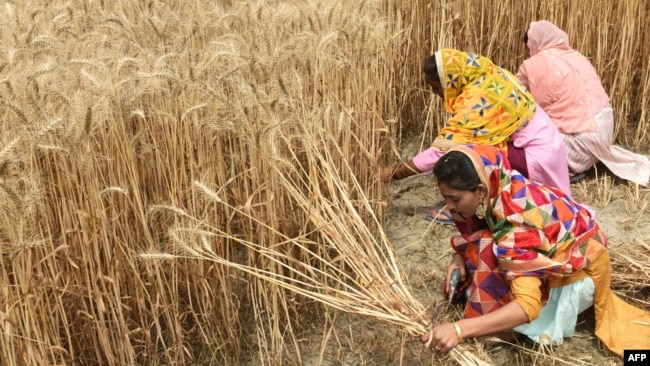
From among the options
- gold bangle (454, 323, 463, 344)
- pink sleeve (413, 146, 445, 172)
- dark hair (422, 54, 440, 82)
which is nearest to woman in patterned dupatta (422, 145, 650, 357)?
gold bangle (454, 323, 463, 344)

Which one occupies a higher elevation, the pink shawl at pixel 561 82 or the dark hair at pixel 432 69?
the dark hair at pixel 432 69

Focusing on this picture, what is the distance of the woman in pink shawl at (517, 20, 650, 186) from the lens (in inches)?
120

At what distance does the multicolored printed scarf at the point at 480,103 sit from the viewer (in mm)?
2613

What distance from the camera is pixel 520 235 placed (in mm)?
1843

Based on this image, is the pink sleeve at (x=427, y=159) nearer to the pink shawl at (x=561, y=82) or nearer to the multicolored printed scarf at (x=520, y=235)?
the multicolored printed scarf at (x=520, y=235)

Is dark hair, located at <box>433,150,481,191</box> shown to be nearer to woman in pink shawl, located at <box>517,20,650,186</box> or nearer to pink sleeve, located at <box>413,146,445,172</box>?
pink sleeve, located at <box>413,146,445,172</box>

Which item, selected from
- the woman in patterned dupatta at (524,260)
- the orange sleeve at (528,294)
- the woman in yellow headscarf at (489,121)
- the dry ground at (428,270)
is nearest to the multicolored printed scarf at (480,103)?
the woman in yellow headscarf at (489,121)

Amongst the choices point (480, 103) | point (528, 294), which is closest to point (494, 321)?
point (528, 294)

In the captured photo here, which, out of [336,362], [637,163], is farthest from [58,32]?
[637,163]

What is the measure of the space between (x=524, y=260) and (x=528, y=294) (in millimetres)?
96

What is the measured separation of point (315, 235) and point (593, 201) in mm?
1508

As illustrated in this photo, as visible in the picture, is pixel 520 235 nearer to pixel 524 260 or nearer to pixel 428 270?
pixel 524 260

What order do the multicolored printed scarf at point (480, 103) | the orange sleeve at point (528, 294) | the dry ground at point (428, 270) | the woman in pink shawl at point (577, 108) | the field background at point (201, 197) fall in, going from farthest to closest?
the woman in pink shawl at point (577, 108) < the multicolored printed scarf at point (480, 103) < the dry ground at point (428, 270) < the orange sleeve at point (528, 294) < the field background at point (201, 197)

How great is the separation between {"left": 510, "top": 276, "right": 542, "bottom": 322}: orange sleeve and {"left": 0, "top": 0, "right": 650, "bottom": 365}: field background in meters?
0.17
